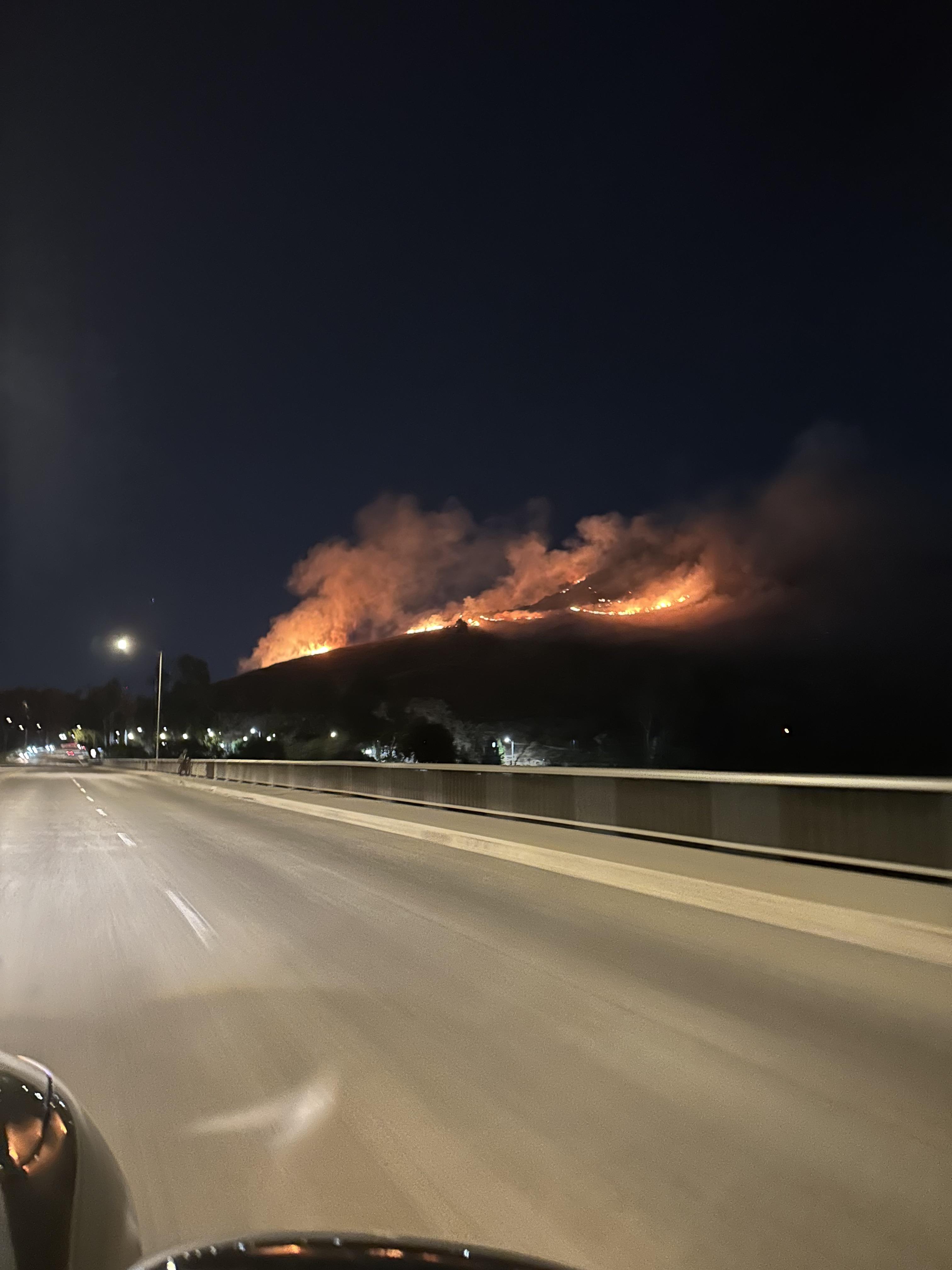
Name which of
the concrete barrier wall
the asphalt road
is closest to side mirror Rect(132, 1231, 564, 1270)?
the asphalt road

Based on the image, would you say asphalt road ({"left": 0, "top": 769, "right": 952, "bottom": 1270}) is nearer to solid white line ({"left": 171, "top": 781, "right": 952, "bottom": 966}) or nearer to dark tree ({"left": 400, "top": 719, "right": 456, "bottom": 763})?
solid white line ({"left": 171, "top": 781, "right": 952, "bottom": 966})

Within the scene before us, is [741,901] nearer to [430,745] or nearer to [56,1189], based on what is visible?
[56,1189]

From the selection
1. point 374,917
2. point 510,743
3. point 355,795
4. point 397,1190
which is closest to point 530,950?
point 374,917

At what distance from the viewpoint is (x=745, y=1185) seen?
395 cm

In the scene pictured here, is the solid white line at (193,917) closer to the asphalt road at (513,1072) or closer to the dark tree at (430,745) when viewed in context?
the asphalt road at (513,1072)

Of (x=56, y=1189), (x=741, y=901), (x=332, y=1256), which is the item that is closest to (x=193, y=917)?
(x=741, y=901)

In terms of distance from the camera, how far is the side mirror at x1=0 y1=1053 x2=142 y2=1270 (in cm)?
228

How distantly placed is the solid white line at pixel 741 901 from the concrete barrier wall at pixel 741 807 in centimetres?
188

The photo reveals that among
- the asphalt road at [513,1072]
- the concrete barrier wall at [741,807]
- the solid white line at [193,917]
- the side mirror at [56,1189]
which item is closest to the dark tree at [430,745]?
the concrete barrier wall at [741,807]

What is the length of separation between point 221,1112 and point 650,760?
4452 inches

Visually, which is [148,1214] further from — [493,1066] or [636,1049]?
[636,1049]

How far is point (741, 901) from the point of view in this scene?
32.9ft

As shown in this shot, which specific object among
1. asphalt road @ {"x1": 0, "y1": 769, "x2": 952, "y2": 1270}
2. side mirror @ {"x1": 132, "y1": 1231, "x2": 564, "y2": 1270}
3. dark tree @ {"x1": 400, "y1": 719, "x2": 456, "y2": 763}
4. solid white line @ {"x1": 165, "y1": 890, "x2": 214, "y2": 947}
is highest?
dark tree @ {"x1": 400, "y1": 719, "x2": 456, "y2": 763}

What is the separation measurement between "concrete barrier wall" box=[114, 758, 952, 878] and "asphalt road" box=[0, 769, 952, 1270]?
2.34 meters
